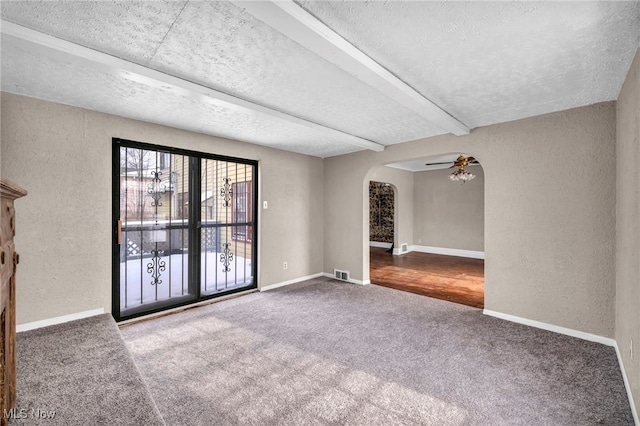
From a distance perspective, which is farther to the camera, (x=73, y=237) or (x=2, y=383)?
(x=73, y=237)

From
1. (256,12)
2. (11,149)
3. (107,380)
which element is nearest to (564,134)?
(256,12)

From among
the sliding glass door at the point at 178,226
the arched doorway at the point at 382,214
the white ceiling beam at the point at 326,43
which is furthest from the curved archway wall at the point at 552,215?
the arched doorway at the point at 382,214

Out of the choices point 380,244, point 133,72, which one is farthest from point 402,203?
point 133,72

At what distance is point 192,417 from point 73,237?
228cm

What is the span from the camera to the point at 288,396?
78.7 inches

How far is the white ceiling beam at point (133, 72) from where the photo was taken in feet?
5.46

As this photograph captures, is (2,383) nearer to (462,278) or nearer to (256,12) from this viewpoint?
(256,12)

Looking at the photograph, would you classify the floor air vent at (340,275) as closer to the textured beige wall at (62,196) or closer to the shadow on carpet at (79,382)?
the textured beige wall at (62,196)

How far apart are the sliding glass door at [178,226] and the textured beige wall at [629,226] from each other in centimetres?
414

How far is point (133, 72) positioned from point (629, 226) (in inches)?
149

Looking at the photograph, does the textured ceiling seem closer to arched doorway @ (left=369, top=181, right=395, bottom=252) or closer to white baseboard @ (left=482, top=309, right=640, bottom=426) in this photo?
white baseboard @ (left=482, top=309, right=640, bottom=426)

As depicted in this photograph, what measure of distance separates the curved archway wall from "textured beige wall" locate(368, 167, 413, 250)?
13.5 ft

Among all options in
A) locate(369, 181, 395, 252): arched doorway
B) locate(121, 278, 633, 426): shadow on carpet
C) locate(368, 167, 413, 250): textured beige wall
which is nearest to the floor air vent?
locate(121, 278, 633, 426): shadow on carpet

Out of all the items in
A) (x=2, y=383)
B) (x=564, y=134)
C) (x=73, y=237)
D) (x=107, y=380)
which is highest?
(x=564, y=134)
